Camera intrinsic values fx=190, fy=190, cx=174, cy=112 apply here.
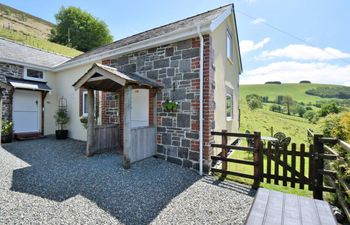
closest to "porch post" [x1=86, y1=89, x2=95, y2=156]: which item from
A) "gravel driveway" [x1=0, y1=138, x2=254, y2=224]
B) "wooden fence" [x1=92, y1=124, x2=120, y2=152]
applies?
"wooden fence" [x1=92, y1=124, x2=120, y2=152]

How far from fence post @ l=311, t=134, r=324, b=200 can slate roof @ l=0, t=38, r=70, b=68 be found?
1399 cm

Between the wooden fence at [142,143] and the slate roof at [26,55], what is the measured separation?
919cm

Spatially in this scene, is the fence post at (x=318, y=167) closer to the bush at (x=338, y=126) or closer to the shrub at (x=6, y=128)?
the bush at (x=338, y=126)

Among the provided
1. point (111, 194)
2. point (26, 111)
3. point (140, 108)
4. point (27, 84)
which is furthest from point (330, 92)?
point (26, 111)

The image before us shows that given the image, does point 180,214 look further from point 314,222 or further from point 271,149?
point 271,149

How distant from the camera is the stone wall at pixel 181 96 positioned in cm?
631

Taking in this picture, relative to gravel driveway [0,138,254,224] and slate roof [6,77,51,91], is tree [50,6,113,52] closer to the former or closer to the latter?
slate roof [6,77,51,91]

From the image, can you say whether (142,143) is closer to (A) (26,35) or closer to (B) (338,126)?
(B) (338,126)

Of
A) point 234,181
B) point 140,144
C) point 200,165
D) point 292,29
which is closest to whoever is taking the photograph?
point 234,181

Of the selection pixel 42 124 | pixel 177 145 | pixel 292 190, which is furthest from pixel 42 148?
pixel 292 190

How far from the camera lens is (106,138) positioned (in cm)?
810

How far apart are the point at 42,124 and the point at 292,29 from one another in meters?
15.7

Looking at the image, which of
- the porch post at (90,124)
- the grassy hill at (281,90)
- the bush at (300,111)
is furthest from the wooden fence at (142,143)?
the grassy hill at (281,90)

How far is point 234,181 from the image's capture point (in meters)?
5.65
